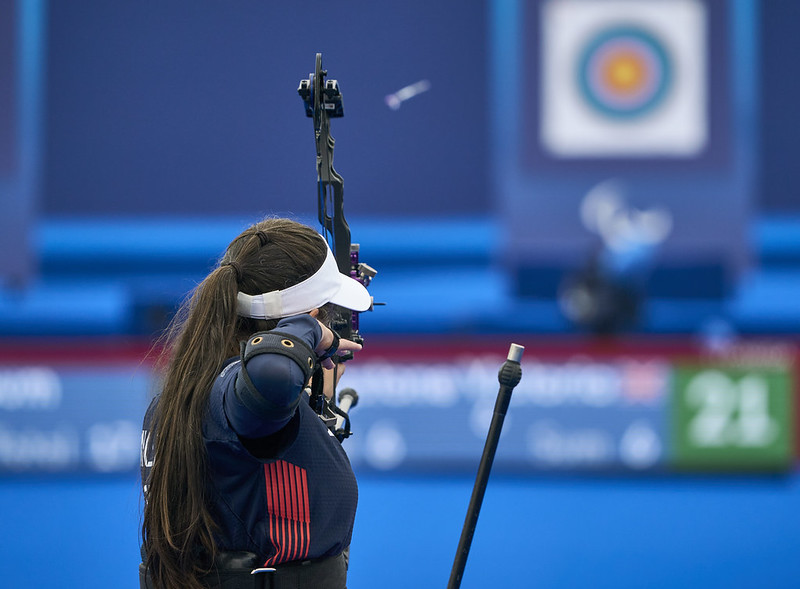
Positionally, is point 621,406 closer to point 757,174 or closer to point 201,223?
point 757,174

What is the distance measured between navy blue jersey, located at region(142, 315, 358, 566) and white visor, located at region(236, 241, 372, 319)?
6cm

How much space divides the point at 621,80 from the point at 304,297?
457 cm

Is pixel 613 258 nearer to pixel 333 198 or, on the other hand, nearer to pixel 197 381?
pixel 333 198

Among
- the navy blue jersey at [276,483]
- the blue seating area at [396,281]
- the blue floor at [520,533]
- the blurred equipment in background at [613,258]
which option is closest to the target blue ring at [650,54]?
the blurred equipment in background at [613,258]

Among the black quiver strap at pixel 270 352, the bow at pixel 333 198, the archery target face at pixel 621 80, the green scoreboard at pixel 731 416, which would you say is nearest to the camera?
the black quiver strap at pixel 270 352

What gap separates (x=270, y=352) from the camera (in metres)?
1.09

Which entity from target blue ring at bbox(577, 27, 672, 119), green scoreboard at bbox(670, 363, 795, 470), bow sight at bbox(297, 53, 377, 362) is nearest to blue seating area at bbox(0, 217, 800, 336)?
target blue ring at bbox(577, 27, 672, 119)

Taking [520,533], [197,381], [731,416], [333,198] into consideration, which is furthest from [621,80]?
[197,381]

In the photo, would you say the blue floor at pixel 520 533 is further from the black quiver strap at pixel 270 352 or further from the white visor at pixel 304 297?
the black quiver strap at pixel 270 352

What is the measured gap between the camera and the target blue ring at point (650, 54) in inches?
211

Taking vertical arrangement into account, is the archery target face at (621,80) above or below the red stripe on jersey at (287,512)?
above

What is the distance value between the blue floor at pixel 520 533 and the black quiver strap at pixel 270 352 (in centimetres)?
213

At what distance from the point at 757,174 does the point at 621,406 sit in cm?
254

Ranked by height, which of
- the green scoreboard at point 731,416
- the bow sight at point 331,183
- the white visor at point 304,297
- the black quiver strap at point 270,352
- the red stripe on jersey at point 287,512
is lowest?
the green scoreboard at point 731,416
